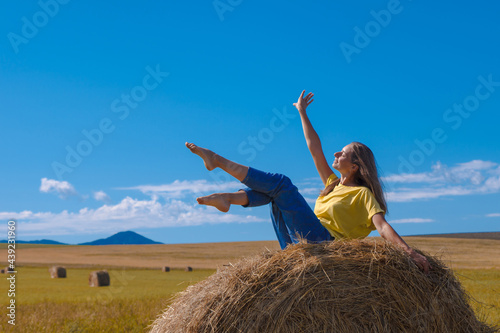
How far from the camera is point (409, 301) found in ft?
13.5

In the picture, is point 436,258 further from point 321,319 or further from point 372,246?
point 321,319

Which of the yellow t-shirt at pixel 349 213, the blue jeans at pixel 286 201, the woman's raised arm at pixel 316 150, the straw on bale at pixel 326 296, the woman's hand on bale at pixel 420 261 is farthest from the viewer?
the woman's raised arm at pixel 316 150

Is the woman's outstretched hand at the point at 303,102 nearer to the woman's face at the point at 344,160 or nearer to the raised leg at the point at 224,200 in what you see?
the woman's face at the point at 344,160

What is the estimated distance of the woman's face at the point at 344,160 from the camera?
5051 mm

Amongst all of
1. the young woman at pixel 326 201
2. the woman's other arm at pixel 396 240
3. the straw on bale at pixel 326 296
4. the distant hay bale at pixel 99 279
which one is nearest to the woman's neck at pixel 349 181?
the young woman at pixel 326 201

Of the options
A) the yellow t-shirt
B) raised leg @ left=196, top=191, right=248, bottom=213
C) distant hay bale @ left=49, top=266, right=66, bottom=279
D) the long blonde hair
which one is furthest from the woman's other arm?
distant hay bale @ left=49, top=266, right=66, bottom=279

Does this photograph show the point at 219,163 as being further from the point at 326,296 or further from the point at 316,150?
the point at 316,150

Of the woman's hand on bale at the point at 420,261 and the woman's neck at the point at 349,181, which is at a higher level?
the woman's neck at the point at 349,181

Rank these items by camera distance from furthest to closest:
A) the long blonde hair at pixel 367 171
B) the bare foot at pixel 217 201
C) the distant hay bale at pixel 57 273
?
the distant hay bale at pixel 57 273, the long blonde hair at pixel 367 171, the bare foot at pixel 217 201

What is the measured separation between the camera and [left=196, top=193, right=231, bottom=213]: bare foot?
445 centimetres

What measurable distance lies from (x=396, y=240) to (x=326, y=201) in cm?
105

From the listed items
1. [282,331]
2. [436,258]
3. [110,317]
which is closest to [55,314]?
[110,317]

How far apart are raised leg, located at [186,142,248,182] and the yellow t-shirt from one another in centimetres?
104

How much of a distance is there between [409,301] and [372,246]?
517 millimetres
